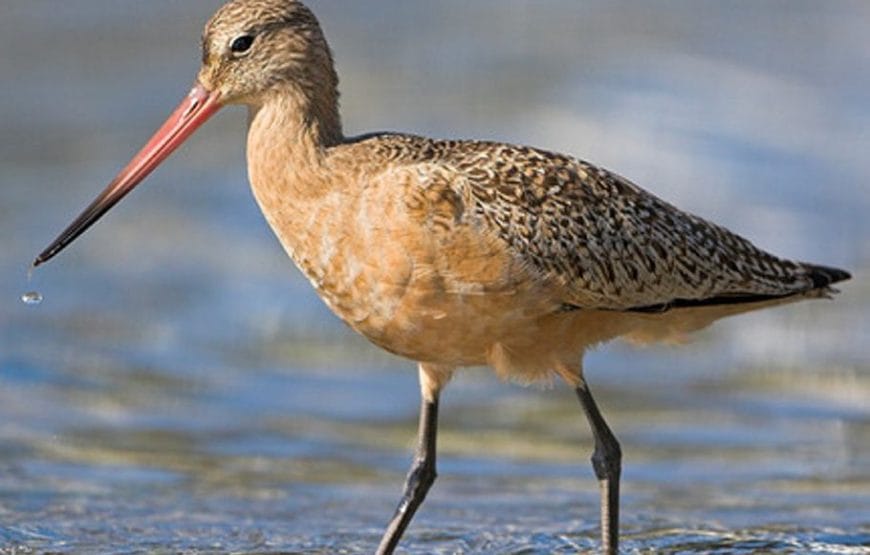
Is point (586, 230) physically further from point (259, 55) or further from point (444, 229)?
point (259, 55)

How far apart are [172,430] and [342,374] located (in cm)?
142

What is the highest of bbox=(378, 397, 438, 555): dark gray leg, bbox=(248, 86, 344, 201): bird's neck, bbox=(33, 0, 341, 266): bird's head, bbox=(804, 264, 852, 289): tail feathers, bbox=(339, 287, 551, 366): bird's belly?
bbox=(33, 0, 341, 266): bird's head

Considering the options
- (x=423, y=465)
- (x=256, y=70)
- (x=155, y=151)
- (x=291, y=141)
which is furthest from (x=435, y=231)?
(x=423, y=465)

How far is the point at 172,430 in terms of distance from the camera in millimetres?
13422

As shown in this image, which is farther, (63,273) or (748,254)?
(63,273)

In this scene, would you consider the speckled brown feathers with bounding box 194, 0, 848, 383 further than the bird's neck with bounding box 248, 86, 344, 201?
No

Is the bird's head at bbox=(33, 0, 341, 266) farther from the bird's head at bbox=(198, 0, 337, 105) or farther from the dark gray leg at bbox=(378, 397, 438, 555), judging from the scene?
the dark gray leg at bbox=(378, 397, 438, 555)

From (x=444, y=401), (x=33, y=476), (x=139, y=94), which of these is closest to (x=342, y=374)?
(x=444, y=401)

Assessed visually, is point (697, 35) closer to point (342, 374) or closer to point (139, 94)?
point (139, 94)

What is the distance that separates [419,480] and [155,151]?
182 centimetres

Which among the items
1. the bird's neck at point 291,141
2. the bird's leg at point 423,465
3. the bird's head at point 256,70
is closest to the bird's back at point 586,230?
the bird's neck at point 291,141

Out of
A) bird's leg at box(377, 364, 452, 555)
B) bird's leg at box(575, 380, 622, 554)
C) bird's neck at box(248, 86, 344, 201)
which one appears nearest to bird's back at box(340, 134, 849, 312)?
bird's neck at box(248, 86, 344, 201)

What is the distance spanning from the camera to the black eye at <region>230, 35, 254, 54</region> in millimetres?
10133

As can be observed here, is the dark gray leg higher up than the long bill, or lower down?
lower down
